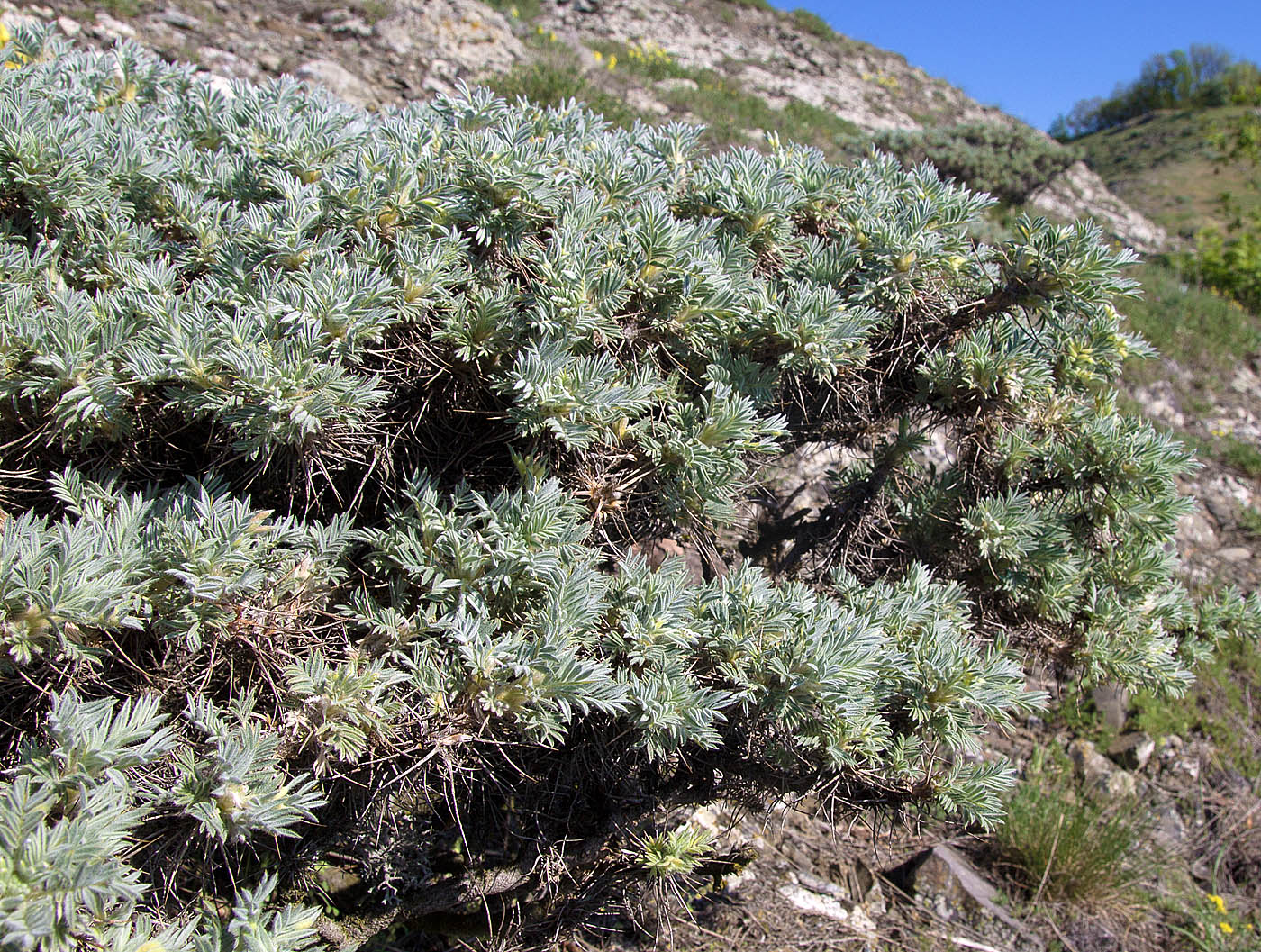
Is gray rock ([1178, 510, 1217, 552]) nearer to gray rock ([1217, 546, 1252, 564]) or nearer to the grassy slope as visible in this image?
gray rock ([1217, 546, 1252, 564])

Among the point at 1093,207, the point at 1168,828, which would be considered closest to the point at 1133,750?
the point at 1168,828

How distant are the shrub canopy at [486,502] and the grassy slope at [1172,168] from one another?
45.1ft

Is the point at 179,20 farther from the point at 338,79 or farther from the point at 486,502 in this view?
the point at 486,502

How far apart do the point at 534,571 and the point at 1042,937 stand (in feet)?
9.26

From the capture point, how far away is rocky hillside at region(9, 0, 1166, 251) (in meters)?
7.23

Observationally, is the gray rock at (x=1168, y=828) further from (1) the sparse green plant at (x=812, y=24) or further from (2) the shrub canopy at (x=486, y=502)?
(1) the sparse green plant at (x=812, y=24)

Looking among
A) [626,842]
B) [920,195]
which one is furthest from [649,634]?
[920,195]

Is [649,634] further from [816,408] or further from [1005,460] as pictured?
[1005,460]

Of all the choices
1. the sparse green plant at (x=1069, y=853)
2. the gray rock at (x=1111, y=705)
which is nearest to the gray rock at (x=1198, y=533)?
the gray rock at (x=1111, y=705)

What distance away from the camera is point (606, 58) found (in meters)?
11.1

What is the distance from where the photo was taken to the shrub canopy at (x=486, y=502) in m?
1.51

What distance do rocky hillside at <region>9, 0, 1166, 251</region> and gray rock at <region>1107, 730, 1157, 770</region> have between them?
3693 mm

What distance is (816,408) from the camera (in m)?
2.51

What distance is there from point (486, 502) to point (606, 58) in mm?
10987
